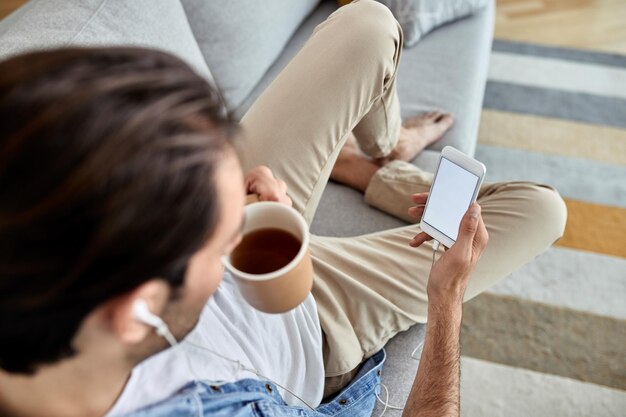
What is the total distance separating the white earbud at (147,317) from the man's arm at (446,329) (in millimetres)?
425

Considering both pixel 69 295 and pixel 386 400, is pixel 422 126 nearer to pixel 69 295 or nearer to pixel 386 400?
pixel 386 400

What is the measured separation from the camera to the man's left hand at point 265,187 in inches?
33.7

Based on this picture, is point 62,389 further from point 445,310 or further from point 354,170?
point 354,170

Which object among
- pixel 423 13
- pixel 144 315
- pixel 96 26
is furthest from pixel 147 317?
pixel 423 13

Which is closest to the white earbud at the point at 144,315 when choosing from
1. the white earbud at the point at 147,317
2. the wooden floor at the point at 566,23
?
the white earbud at the point at 147,317

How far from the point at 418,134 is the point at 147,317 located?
1.00m

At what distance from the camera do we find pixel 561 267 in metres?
1.56

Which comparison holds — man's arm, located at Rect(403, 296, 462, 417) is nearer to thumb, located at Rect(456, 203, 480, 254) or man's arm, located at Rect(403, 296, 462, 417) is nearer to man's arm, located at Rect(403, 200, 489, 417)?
man's arm, located at Rect(403, 200, 489, 417)

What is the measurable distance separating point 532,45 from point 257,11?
53.1 inches

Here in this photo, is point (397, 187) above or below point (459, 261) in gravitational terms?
below

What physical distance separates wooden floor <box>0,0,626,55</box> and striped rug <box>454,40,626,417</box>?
15 cm

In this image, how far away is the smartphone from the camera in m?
0.94

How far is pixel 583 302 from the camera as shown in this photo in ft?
4.86

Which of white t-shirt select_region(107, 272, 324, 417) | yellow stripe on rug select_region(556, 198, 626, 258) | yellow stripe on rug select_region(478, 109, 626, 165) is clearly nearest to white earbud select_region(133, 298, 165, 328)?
white t-shirt select_region(107, 272, 324, 417)
